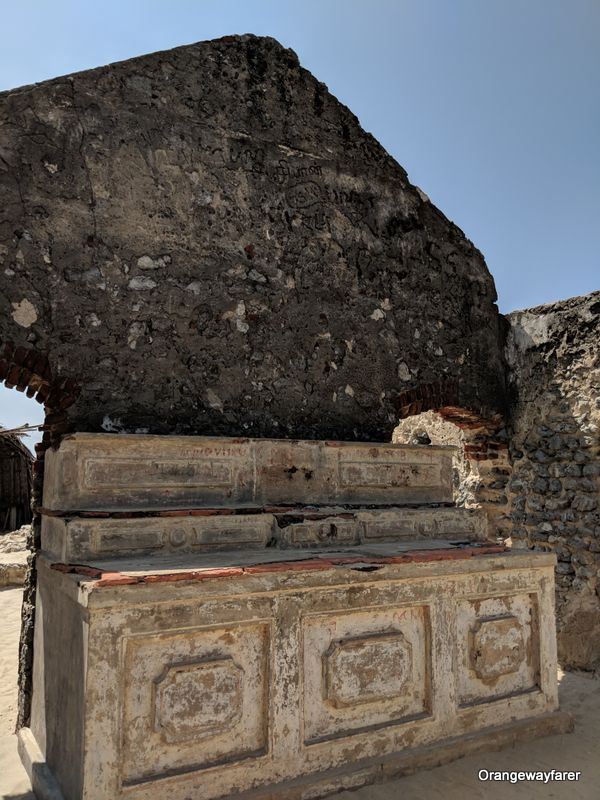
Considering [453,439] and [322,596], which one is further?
[453,439]

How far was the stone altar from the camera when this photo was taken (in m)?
2.73

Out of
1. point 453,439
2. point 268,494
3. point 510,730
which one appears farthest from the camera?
point 453,439

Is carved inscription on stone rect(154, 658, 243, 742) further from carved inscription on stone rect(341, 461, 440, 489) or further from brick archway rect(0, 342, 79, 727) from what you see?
carved inscription on stone rect(341, 461, 440, 489)

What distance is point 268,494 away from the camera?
4094 millimetres

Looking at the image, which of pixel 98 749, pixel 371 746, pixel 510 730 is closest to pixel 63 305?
pixel 98 749

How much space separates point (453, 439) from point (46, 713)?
517 cm

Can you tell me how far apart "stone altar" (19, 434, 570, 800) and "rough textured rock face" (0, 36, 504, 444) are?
0.47 m

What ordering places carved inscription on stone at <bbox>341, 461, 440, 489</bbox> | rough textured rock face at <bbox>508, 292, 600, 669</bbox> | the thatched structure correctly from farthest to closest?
the thatched structure
rough textured rock face at <bbox>508, 292, 600, 669</bbox>
carved inscription on stone at <bbox>341, 461, 440, 489</bbox>

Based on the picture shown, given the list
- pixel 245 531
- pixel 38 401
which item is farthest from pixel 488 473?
pixel 38 401

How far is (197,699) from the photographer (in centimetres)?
284

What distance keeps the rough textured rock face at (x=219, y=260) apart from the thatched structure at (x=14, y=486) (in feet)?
36.8

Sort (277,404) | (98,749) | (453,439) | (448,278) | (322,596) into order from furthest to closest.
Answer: (453,439)
(448,278)
(277,404)
(322,596)
(98,749)

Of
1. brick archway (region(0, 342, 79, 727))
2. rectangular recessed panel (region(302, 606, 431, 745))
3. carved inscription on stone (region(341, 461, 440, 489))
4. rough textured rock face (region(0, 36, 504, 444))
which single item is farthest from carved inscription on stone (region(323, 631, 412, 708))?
brick archway (region(0, 342, 79, 727))

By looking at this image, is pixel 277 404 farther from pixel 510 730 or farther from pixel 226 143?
pixel 510 730
